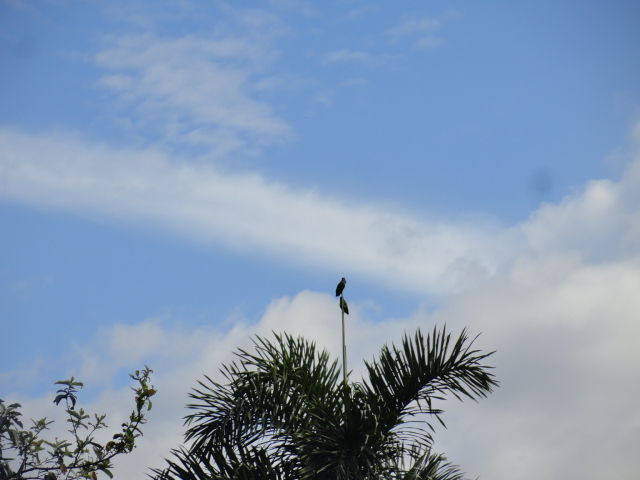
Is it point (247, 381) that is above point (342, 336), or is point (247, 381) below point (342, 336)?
below

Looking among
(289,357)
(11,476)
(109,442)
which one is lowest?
(11,476)

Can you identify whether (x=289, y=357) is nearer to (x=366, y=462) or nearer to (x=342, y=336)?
(x=342, y=336)

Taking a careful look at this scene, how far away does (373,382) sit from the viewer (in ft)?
24.2

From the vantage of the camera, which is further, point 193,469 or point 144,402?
point 193,469

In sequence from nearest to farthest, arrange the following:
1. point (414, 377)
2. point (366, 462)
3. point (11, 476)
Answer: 1. point (11, 476)
2. point (366, 462)
3. point (414, 377)

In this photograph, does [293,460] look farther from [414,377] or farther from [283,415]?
[414,377]

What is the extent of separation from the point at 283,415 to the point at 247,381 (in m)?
0.55

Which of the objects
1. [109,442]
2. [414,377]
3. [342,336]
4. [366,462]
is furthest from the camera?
[342,336]

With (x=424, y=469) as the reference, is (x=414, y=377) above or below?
above

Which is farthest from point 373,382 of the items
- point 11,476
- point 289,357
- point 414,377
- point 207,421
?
point 11,476

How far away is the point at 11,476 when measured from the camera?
4.05 m

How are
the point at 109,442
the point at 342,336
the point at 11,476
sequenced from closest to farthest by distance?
1. the point at 11,476
2. the point at 109,442
3. the point at 342,336

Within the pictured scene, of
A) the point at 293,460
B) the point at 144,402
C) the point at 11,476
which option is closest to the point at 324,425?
the point at 293,460

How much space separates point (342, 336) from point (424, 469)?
167cm
